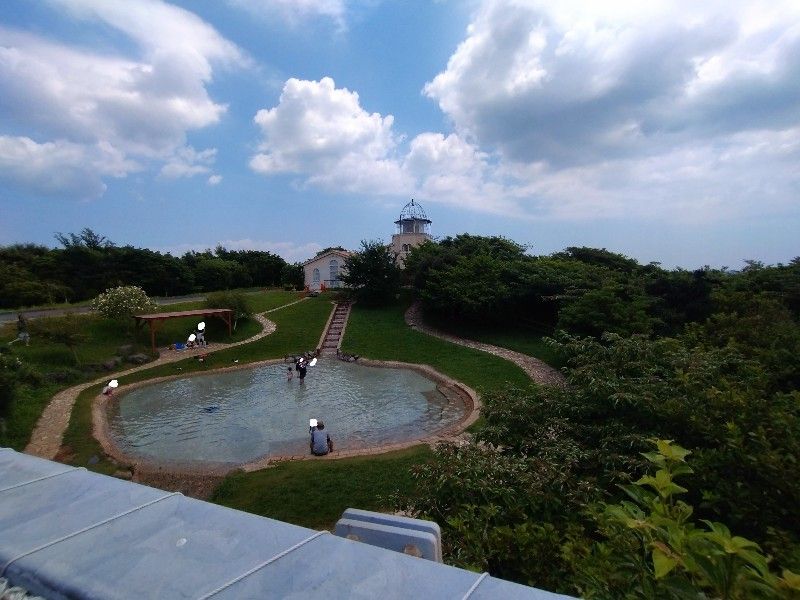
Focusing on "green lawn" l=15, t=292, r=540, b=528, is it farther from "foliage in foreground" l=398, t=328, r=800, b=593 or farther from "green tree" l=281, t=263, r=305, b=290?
"green tree" l=281, t=263, r=305, b=290

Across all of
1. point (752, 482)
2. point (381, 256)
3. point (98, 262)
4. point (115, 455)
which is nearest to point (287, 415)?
point (115, 455)

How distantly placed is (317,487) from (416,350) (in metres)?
12.4

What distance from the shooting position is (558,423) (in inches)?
202

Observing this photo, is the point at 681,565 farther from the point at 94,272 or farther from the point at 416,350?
the point at 94,272

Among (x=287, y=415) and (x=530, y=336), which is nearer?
(x=287, y=415)

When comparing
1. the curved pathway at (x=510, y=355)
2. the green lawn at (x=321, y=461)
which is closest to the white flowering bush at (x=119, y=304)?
the green lawn at (x=321, y=461)

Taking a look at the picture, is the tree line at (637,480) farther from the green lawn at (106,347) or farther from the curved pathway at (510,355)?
the green lawn at (106,347)

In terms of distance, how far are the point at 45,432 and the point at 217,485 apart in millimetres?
6227

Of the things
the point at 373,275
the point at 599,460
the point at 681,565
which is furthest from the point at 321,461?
the point at 373,275

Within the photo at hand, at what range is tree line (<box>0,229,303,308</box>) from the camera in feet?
90.6

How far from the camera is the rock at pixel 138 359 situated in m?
17.7

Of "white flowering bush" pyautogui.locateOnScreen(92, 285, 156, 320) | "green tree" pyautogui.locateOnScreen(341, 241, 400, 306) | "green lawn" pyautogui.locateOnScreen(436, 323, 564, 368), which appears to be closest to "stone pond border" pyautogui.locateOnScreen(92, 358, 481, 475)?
"green lawn" pyautogui.locateOnScreen(436, 323, 564, 368)

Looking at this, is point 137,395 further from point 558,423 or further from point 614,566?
point 614,566

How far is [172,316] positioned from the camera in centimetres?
1966
